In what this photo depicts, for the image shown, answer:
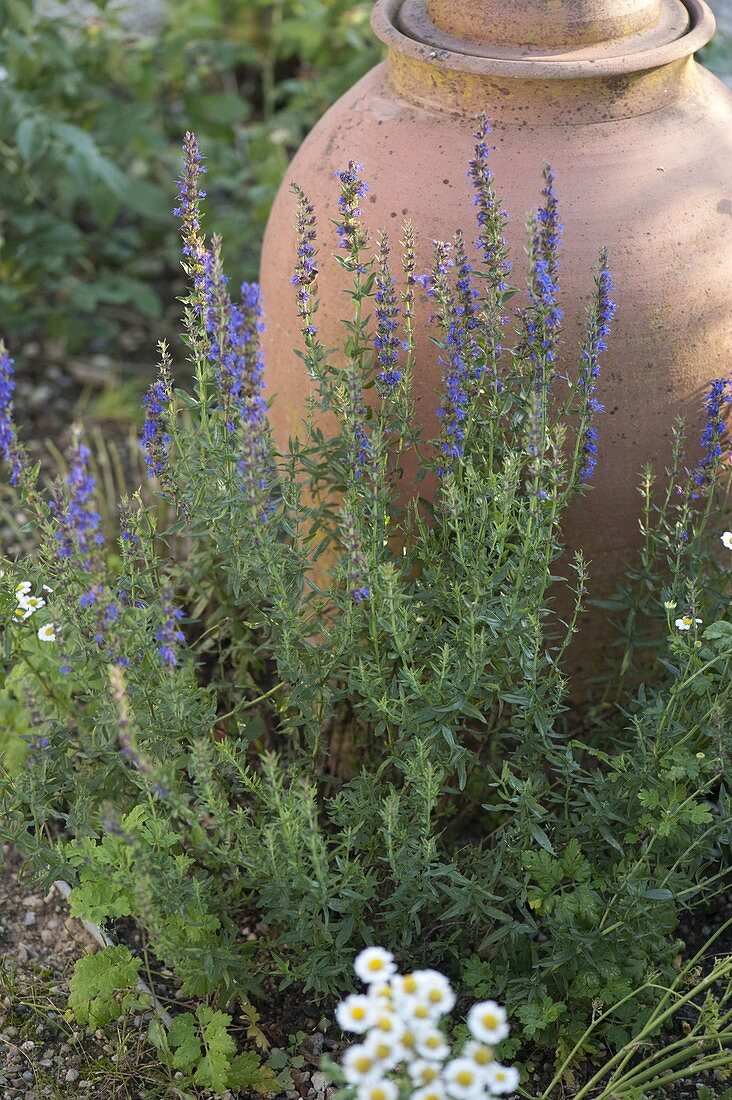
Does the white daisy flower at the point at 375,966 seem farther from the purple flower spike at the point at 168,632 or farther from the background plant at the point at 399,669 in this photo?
the purple flower spike at the point at 168,632

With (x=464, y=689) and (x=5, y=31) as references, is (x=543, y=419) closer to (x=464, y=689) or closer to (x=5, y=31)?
(x=464, y=689)

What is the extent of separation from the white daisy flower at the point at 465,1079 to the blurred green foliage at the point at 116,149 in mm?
3159

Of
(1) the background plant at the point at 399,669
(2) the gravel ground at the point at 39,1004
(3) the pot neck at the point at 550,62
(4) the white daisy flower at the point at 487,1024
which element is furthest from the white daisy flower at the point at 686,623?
(2) the gravel ground at the point at 39,1004

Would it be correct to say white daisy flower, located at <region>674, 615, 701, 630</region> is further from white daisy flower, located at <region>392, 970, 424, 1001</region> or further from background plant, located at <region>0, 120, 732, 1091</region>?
white daisy flower, located at <region>392, 970, 424, 1001</region>

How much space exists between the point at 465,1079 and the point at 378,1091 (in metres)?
0.11

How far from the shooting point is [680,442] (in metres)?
2.40

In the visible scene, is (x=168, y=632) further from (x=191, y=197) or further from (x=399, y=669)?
(x=191, y=197)

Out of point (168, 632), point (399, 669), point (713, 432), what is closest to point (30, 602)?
point (168, 632)

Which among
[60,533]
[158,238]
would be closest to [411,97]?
[60,533]

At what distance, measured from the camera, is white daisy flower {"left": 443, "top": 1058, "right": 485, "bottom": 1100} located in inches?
58.7

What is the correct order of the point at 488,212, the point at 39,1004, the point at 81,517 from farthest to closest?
the point at 39,1004, the point at 488,212, the point at 81,517

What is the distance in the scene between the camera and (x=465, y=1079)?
A: 150 centimetres

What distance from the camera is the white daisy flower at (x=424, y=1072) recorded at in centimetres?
148

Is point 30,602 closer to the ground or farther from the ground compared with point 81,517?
closer to the ground
